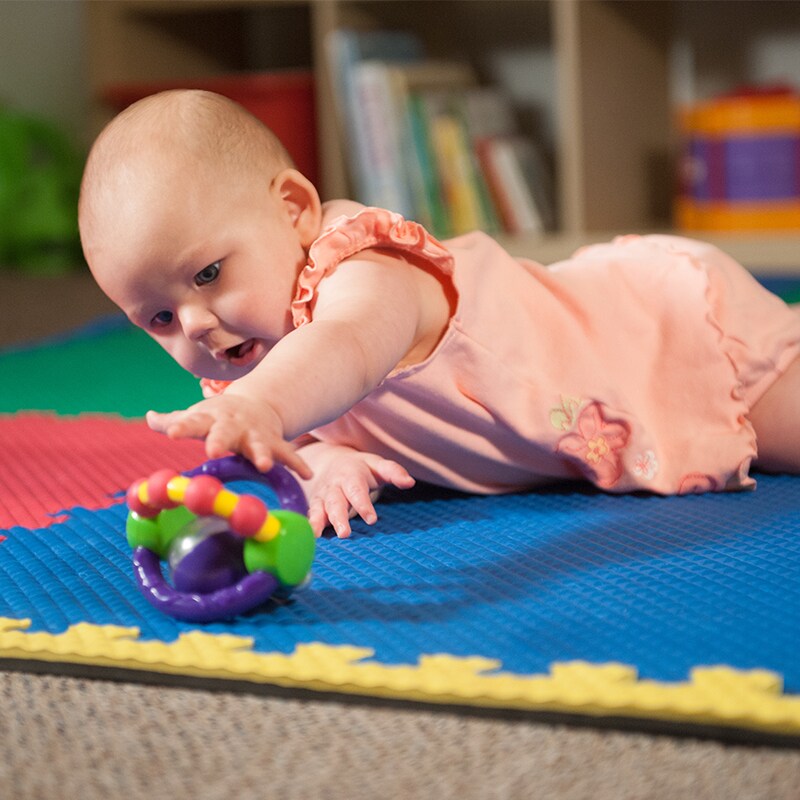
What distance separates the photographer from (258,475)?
68 cm

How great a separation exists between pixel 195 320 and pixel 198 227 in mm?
62

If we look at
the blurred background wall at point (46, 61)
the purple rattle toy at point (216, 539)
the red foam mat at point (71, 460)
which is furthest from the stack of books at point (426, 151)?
the purple rattle toy at point (216, 539)

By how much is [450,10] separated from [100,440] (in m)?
1.76

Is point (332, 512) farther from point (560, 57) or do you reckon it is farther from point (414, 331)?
point (560, 57)

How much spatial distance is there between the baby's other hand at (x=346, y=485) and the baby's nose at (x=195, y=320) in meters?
0.16

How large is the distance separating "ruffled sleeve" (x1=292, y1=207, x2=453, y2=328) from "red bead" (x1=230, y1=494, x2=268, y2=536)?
0.21 metres

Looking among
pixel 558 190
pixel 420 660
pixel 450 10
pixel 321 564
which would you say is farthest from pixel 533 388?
pixel 450 10

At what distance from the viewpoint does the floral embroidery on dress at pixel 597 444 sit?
97cm

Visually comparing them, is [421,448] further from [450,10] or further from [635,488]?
[450,10]

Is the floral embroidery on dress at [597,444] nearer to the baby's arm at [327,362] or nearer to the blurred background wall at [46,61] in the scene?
the baby's arm at [327,362]

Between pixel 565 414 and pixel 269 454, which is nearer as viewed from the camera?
pixel 269 454

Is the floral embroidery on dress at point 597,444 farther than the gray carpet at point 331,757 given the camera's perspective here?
Yes

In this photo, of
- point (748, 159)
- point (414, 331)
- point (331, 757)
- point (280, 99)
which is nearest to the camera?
point (331, 757)

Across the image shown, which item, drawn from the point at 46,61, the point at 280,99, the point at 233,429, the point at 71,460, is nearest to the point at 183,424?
the point at 233,429
